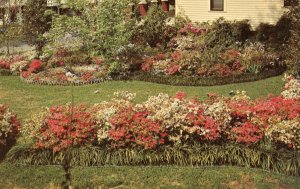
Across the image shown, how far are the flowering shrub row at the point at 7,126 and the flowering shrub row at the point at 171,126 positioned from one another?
505 millimetres

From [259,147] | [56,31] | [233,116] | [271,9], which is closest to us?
[259,147]

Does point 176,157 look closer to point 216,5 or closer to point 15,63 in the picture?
point 15,63

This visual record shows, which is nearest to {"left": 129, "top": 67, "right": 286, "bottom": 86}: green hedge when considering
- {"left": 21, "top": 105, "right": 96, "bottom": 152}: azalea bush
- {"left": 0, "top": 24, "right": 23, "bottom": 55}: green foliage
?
{"left": 21, "top": 105, "right": 96, "bottom": 152}: azalea bush

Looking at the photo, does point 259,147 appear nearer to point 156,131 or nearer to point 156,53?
point 156,131

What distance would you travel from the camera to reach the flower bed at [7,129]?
12.5 m

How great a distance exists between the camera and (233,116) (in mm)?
12391

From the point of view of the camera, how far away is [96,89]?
1916 cm

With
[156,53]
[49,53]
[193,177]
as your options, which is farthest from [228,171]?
[49,53]

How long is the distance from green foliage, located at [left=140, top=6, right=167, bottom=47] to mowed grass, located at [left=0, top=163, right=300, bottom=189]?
14978 mm

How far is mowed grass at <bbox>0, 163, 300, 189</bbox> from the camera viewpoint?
10.3 m

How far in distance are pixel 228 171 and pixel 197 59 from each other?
9946 millimetres

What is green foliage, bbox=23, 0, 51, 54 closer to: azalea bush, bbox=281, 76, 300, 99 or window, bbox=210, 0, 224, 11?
window, bbox=210, 0, 224, 11

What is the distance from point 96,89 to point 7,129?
22.9ft

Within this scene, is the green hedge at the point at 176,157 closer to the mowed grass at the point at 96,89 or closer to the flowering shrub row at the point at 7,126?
the flowering shrub row at the point at 7,126
